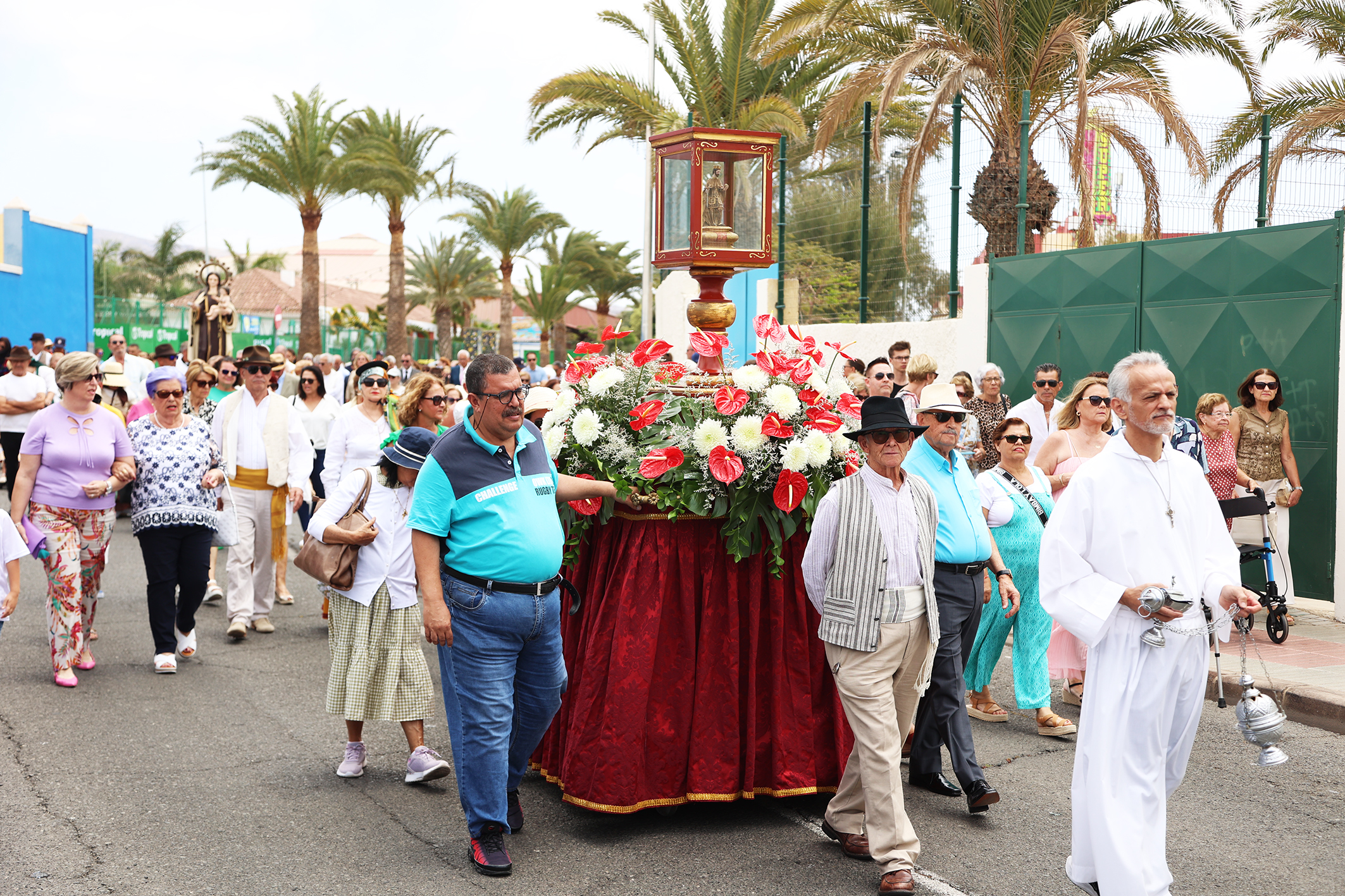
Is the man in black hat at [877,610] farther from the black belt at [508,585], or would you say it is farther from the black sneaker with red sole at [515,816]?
the black sneaker with red sole at [515,816]

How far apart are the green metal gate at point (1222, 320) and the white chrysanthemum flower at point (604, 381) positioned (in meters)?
6.74

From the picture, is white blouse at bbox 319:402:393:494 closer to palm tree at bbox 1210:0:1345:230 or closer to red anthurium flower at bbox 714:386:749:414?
red anthurium flower at bbox 714:386:749:414

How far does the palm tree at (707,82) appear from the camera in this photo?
70.3 feet

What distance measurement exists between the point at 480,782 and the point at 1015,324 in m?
9.93

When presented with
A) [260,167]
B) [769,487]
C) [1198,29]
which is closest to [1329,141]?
[1198,29]

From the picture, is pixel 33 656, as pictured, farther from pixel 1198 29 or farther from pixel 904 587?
pixel 1198 29

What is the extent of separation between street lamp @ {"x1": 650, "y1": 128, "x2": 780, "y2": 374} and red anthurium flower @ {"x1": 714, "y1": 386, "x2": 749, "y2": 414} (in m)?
1.18

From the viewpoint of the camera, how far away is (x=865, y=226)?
16.0m

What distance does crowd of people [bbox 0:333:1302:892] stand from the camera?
15.0ft

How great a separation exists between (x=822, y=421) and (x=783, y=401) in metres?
0.22

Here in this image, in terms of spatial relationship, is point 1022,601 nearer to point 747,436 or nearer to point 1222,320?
point 747,436

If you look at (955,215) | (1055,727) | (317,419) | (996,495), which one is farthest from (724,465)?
(955,215)

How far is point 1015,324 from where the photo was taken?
514 inches

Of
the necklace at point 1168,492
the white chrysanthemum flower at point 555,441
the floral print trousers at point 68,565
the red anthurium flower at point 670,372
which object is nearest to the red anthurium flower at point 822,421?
the red anthurium flower at point 670,372
